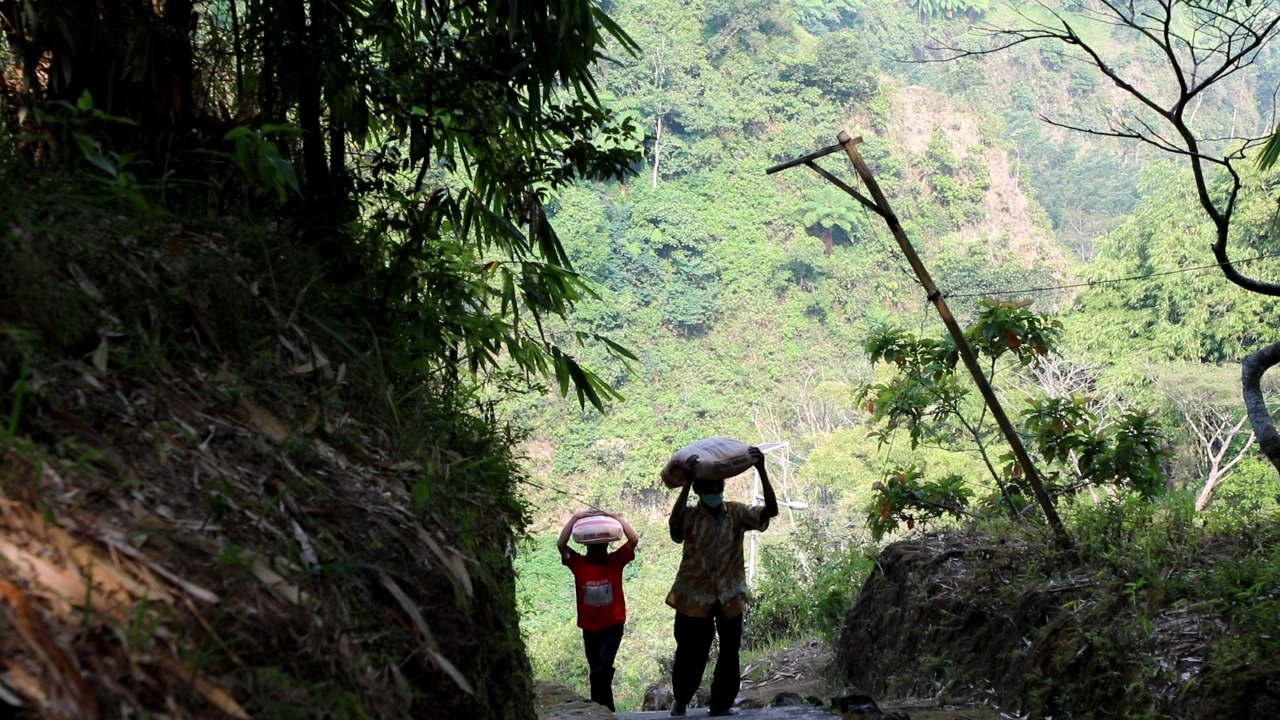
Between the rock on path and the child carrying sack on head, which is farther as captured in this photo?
the child carrying sack on head

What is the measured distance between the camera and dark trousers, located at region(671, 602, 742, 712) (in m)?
6.32

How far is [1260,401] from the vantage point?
516cm

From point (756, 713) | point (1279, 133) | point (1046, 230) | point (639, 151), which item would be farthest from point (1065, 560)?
point (1046, 230)

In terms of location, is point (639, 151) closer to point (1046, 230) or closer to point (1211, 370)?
point (1211, 370)

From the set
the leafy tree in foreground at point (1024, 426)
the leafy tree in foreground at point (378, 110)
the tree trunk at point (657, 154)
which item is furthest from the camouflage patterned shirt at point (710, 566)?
the tree trunk at point (657, 154)

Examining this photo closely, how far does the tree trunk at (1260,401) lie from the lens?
4.94 metres

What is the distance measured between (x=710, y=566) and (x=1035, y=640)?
1708mm

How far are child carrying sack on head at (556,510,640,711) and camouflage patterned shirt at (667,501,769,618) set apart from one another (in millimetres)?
437

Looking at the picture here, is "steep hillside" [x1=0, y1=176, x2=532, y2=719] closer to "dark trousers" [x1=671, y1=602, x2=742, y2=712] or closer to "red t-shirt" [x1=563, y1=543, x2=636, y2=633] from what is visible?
"dark trousers" [x1=671, y1=602, x2=742, y2=712]

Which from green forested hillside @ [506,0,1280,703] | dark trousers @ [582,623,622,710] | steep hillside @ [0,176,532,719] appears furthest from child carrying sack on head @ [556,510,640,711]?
green forested hillside @ [506,0,1280,703]

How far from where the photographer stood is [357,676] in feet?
7.51

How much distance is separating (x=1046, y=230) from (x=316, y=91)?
58.3 m

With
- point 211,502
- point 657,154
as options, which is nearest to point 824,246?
point 657,154

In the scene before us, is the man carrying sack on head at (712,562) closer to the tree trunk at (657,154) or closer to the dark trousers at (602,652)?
the dark trousers at (602,652)
